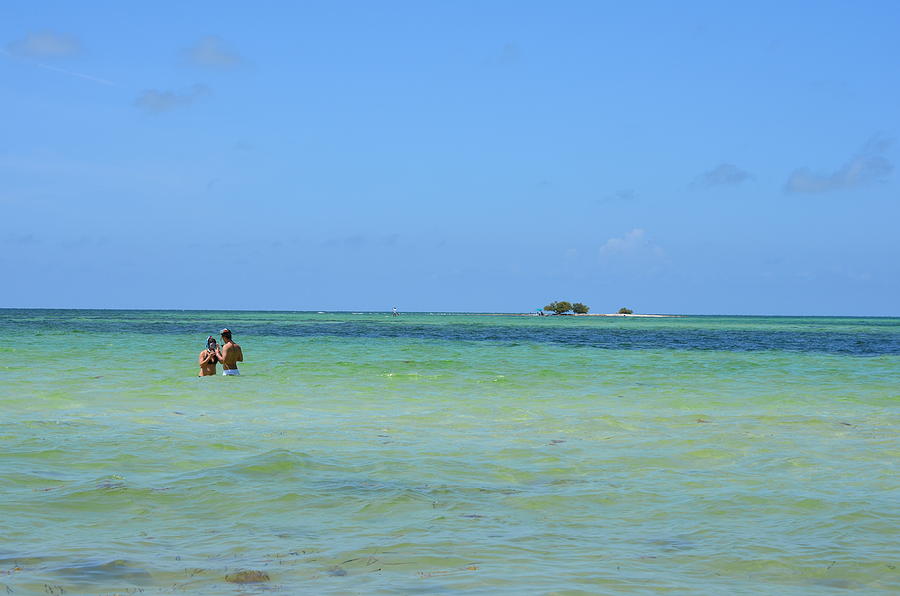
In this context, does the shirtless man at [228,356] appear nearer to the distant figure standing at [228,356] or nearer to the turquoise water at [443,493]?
the distant figure standing at [228,356]

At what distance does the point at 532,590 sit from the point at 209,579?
237 centimetres

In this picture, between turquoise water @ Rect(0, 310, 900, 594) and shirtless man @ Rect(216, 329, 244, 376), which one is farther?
shirtless man @ Rect(216, 329, 244, 376)

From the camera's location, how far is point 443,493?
382 inches

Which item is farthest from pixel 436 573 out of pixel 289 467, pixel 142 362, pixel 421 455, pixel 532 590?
pixel 142 362

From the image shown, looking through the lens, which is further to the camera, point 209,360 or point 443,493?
point 209,360

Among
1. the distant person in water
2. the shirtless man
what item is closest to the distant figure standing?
the shirtless man

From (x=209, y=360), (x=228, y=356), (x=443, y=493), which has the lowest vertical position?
(x=443, y=493)

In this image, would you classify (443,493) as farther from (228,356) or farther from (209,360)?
(209,360)

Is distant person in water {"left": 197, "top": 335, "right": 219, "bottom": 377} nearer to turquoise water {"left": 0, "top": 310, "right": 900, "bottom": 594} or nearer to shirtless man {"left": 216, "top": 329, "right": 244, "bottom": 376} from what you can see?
shirtless man {"left": 216, "top": 329, "right": 244, "bottom": 376}

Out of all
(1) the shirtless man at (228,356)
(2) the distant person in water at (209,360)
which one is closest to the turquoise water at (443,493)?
(2) the distant person in water at (209,360)

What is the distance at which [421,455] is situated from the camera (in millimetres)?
12242

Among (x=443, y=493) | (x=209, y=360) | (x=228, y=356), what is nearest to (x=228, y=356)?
(x=228, y=356)

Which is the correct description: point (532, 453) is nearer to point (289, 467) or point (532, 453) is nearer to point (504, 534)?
point (289, 467)

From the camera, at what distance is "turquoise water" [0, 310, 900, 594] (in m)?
6.80
